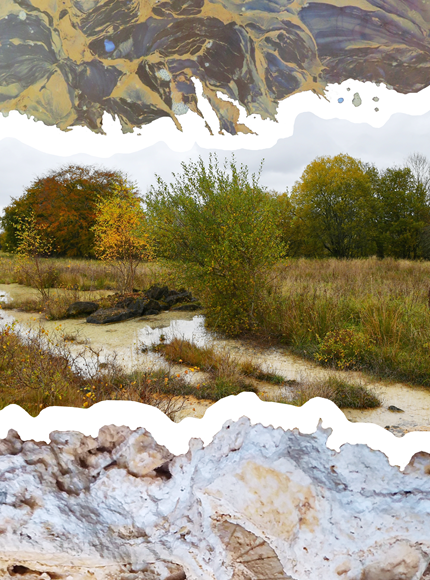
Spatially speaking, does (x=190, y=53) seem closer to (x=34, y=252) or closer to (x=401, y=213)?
(x=401, y=213)

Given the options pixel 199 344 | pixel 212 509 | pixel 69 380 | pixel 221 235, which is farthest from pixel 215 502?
pixel 221 235

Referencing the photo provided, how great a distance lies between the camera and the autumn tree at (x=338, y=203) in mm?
1711

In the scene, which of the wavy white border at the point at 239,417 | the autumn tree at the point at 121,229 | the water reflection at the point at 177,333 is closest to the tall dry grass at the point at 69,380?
the water reflection at the point at 177,333

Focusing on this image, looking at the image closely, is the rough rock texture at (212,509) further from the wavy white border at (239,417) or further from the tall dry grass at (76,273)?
the tall dry grass at (76,273)

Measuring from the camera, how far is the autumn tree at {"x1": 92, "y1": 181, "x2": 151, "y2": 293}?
1904 millimetres

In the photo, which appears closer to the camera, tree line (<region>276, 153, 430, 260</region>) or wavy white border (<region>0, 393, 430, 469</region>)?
wavy white border (<region>0, 393, 430, 469</region>)

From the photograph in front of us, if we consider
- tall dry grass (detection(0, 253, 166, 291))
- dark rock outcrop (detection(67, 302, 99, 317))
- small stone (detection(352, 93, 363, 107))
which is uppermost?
small stone (detection(352, 93, 363, 107))

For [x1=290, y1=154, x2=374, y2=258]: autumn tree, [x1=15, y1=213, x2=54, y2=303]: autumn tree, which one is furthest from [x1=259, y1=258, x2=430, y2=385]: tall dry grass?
[x1=15, y1=213, x2=54, y2=303]: autumn tree

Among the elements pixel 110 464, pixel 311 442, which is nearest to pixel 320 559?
pixel 311 442

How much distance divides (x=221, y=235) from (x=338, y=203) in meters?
0.58

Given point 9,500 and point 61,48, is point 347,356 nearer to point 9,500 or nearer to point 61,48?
point 9,500

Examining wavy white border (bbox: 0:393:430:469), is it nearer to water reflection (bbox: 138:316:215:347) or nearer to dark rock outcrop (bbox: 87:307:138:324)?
water reflection (bbox: 138:316:215:347)

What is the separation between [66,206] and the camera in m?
2.09

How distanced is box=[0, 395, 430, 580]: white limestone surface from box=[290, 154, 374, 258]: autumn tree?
2.62 ft
